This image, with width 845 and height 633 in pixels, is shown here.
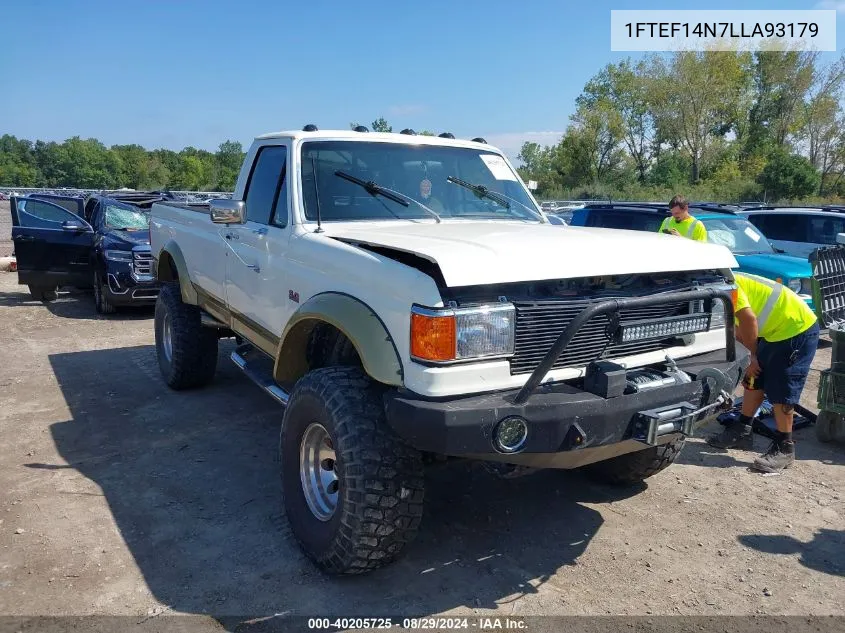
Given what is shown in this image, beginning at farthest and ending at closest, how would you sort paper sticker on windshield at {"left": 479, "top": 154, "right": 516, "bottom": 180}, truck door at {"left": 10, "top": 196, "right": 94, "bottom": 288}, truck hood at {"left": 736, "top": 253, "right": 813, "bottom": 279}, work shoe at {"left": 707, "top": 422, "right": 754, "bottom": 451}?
truck door at {"left": 10, "top": 196, "right": 94, "bottom": 288} → truck hood at {"left": 736, "top": 253, "right": 813, "bottom": 279} → work shoe at {"left": 707, "top": 422, "right": 754, "bottom": 451} → paper sticker on windshield at {"left": 479, "top": 154, "right": 516, "bottom": 180}

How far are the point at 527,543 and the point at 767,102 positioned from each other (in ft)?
167

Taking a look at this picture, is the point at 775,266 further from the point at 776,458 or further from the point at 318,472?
the point at 318,472

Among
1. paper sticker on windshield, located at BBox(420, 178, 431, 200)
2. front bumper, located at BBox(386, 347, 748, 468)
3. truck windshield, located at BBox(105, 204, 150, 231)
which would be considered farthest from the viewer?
truck windshield, located at BBox(105, 204, 150, 231)

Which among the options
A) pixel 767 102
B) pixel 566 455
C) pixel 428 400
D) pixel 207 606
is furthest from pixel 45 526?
pixel 767 102

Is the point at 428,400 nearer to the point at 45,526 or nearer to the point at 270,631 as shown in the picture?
the point at 270,631

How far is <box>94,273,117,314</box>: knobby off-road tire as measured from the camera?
10180 mm

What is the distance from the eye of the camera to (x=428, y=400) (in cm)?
269

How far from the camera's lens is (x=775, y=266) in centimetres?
855

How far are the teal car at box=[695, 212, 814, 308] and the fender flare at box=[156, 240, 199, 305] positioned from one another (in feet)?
21.3

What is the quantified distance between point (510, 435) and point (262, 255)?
2236 millimetres

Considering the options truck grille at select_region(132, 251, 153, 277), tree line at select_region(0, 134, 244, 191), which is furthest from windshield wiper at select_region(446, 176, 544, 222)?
tree line at select_region(0, 134, 244, 191)

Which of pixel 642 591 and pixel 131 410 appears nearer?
pixel 642 591

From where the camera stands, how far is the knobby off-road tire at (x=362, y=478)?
2914mm

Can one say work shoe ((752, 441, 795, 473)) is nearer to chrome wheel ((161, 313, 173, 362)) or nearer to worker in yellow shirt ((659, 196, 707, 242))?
worker in yellow shirt ((659, 196, 707, 242))
